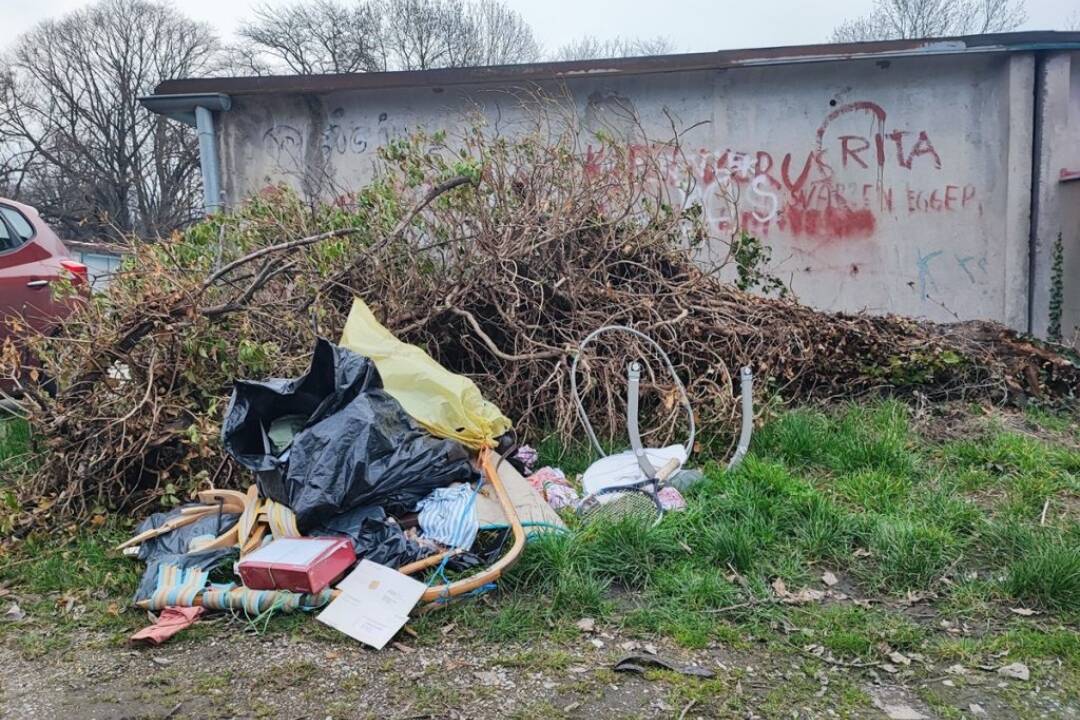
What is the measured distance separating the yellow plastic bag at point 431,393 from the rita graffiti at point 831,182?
4484 millimetres

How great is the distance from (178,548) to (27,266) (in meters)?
3.76

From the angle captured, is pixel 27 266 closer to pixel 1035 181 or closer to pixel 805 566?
pixel 805 566

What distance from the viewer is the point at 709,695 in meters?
2.55

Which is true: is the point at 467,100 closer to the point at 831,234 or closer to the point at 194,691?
the point at 831,234

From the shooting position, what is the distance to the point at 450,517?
3.42 metres

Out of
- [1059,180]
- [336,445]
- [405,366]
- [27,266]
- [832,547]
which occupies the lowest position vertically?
[832,547]

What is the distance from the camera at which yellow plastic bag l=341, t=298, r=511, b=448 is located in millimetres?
3994

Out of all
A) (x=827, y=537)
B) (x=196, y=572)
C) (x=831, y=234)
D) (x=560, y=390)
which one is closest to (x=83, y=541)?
(x=196, y=572)

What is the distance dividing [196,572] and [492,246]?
2686 millimetres

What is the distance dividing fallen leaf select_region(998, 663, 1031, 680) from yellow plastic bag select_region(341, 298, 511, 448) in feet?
7.82

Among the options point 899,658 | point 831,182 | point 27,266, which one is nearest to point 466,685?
point 899,658

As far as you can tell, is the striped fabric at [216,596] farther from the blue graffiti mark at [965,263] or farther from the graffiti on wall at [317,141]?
the blue graffiti mark at [965,263]

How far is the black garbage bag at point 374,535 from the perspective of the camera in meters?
3.22

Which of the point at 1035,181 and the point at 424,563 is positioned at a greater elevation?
the point at 1035,181
